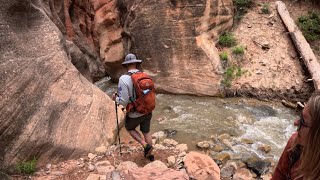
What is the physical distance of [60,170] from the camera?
5.34 m

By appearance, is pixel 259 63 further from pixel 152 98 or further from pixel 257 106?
pixel 152 98

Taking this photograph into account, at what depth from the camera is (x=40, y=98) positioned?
566cm

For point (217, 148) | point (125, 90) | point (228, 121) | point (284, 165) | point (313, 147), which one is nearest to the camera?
point (313, 147)

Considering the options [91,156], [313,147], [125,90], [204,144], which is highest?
[313,147]

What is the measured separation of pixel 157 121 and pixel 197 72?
2.77 metres

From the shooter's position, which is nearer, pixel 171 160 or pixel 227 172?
pixel 227 172

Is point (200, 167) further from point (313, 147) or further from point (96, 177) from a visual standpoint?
point (313, 147)

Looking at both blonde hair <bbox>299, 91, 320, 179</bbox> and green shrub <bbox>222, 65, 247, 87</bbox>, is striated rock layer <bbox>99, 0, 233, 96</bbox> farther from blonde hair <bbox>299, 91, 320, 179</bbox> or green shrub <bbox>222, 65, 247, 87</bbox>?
blonde hair <bbox>299, 91, 320, 179</bbox>

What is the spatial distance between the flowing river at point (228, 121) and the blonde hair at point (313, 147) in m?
4.89

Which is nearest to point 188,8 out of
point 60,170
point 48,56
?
point 48,56

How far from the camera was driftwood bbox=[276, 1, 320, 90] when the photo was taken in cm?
927

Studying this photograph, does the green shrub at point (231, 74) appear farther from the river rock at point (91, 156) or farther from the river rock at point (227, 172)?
the river rock at point (91, 156)

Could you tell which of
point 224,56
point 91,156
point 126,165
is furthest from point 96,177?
point 224,56

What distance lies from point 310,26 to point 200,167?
8460 millimetres
